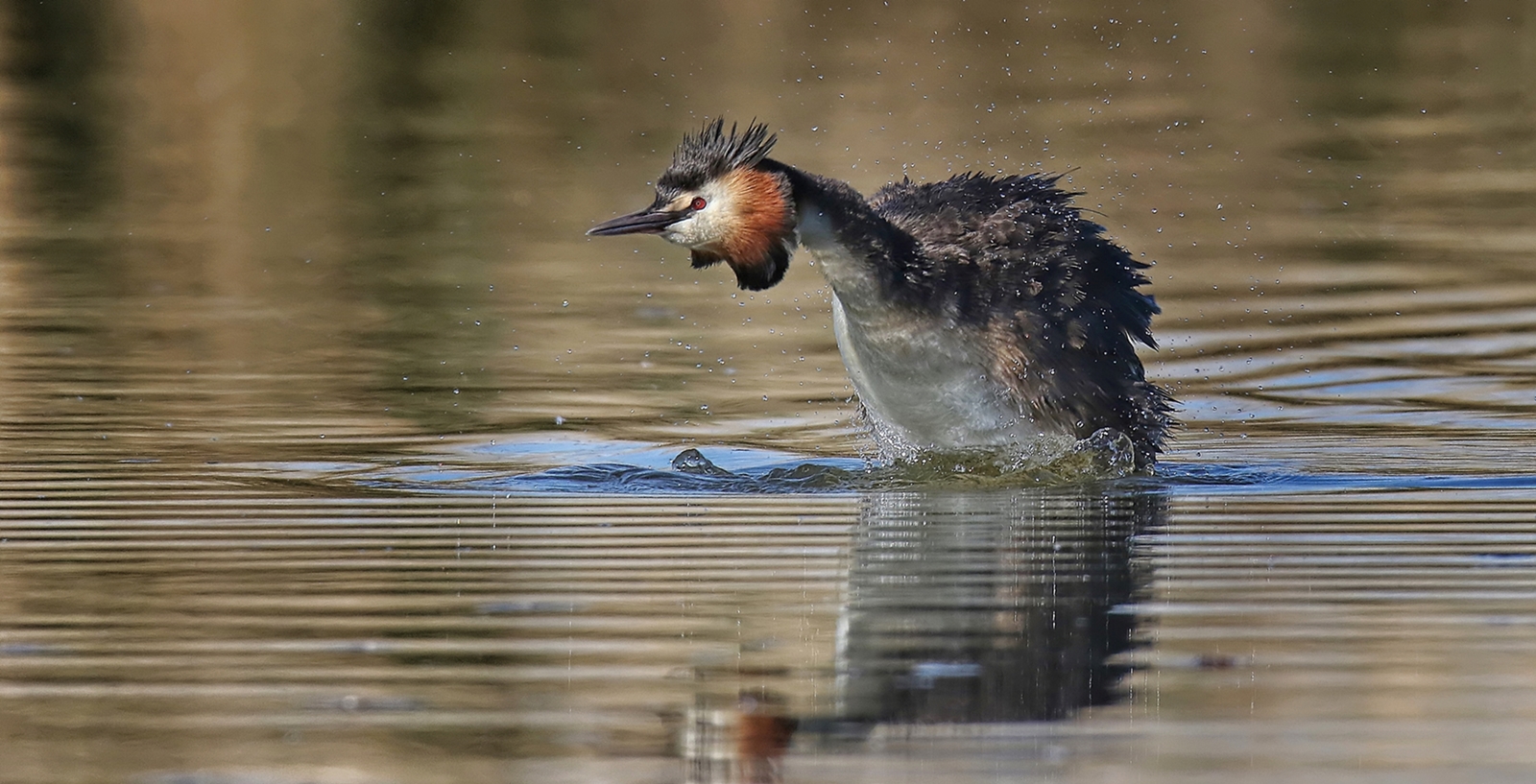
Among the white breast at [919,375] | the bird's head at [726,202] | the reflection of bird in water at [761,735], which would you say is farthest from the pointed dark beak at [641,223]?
the reflection of bird in water at [761,735]

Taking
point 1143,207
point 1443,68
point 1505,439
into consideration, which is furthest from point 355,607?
point 1443,68

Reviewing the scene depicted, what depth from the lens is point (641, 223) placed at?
10.1 m

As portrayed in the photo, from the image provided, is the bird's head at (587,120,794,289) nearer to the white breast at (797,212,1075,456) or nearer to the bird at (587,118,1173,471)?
the bird at (587,118,1173,471)

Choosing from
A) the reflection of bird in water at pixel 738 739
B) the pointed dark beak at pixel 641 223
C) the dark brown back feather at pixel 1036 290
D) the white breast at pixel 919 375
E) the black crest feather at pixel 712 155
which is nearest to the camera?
the reflection of bird in water at pixel 738 739

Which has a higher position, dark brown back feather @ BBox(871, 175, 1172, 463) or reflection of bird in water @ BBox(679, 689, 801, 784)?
dark brown back feather @ BBox(871, 175, 1172, 463)

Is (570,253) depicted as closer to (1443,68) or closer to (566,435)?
(566,435)

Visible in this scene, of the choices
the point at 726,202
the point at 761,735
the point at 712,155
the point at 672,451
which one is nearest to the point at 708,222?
the point at 726,202

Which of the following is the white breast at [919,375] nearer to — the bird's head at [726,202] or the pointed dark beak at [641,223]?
the bird's head at [726,202]

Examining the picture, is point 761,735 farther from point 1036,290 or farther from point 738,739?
point 1036,290

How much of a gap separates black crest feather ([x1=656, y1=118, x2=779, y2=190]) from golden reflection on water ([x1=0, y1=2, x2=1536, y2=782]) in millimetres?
1238

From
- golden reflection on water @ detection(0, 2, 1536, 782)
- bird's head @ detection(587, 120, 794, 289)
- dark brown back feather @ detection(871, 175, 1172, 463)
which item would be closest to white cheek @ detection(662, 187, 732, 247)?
bird's head @ detection(587, 120, 794, 289)

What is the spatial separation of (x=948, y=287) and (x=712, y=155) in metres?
1.31

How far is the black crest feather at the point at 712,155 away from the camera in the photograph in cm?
1012

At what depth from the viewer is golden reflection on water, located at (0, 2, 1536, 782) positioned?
21.5ft
